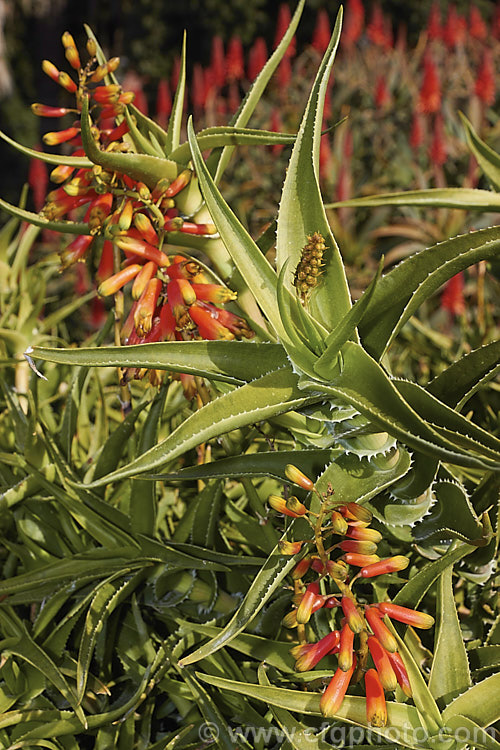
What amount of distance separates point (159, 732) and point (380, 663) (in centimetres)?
37

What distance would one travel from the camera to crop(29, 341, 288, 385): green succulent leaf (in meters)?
0.58

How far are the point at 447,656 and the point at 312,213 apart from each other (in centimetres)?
41

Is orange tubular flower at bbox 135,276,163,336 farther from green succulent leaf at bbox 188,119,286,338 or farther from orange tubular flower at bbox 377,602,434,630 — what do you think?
orange tubular flower at bbox 377,602,434,630

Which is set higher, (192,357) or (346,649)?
(192,357)

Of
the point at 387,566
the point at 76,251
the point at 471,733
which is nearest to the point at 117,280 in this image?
the point at 76,251

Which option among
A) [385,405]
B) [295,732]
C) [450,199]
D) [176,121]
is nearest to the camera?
[385,405]

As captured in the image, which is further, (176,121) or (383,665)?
(176,121)

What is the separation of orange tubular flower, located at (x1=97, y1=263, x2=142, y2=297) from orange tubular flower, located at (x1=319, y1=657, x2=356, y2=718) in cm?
39

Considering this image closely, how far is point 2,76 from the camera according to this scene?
7418 mm

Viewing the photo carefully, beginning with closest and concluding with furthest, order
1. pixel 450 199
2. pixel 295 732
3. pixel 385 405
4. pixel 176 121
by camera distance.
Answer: pixel 385 405 < pixel 295 732 < pixel 176 121 < pixel 450 199

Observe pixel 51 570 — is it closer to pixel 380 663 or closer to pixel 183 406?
pixel 183 406

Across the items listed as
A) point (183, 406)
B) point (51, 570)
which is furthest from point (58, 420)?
point (51, 570)

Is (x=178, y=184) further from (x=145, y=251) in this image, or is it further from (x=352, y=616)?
(x=352, y=616)

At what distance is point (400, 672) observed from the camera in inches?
23.8
